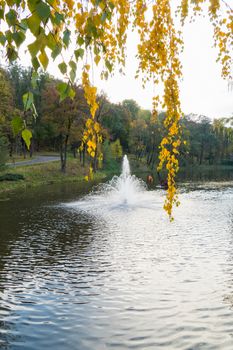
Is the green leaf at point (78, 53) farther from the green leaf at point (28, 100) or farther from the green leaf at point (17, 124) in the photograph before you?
the green leaf at point (17, 124)

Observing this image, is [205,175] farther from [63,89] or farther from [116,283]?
[63,89]

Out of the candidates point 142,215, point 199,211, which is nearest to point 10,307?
point 142,215

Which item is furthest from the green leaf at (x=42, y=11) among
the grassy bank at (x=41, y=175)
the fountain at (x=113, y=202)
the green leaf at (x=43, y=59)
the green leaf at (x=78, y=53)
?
the grassy bank at (x=41, y=175)

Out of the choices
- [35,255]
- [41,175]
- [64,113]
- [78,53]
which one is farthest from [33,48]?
[64,113]

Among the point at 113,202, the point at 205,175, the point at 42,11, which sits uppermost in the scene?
the point at 42,11

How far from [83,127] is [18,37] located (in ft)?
175

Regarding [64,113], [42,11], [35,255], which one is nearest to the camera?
[42,11]

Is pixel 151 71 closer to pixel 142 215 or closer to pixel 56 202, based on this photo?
pixel 142 215

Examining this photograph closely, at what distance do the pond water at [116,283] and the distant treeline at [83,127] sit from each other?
13.6 ft

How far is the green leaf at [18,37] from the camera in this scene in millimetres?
2282

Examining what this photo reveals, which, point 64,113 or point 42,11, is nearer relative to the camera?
point 42,11

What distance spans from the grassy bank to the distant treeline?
207 cm

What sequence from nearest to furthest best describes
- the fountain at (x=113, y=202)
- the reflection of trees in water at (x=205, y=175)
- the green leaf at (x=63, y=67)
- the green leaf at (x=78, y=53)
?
1. the green leaf at (x=63, y=67)
2. the green leaf at (x=78, y=53)
3. the fountain at (x=113, y=202)
4. the reflection of trees in water at (x=205, y=175)

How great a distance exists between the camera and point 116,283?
1134 cm
